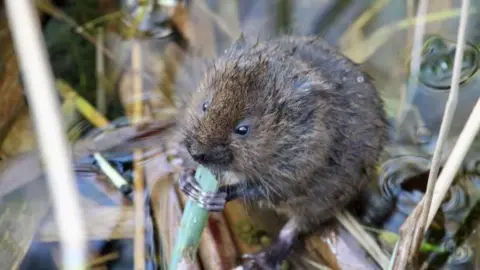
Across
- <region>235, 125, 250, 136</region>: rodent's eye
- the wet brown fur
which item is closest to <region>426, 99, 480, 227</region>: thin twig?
the wet brown fur

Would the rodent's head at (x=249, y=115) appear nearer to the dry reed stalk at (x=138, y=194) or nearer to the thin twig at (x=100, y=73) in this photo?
the dry reed stalk at (x=138, y=194)

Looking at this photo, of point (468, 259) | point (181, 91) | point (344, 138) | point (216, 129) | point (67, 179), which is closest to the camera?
point (67, 179)

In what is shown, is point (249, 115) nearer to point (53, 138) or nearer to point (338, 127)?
point (338, 127)

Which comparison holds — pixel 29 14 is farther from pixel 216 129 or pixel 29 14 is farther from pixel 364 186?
pixel 364 186

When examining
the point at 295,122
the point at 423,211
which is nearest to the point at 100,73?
the point at 295,122

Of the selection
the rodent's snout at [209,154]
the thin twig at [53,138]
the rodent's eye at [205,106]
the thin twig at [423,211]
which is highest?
the thin twig at [53,138]

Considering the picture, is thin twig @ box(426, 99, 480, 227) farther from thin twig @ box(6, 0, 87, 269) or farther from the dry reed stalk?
thin twig @ box(6, 0, 87, 269)

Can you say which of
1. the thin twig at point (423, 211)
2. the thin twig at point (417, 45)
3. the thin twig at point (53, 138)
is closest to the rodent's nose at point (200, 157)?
the thin twig at point (423, 211)

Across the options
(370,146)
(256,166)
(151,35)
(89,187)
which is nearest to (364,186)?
(370,146)
